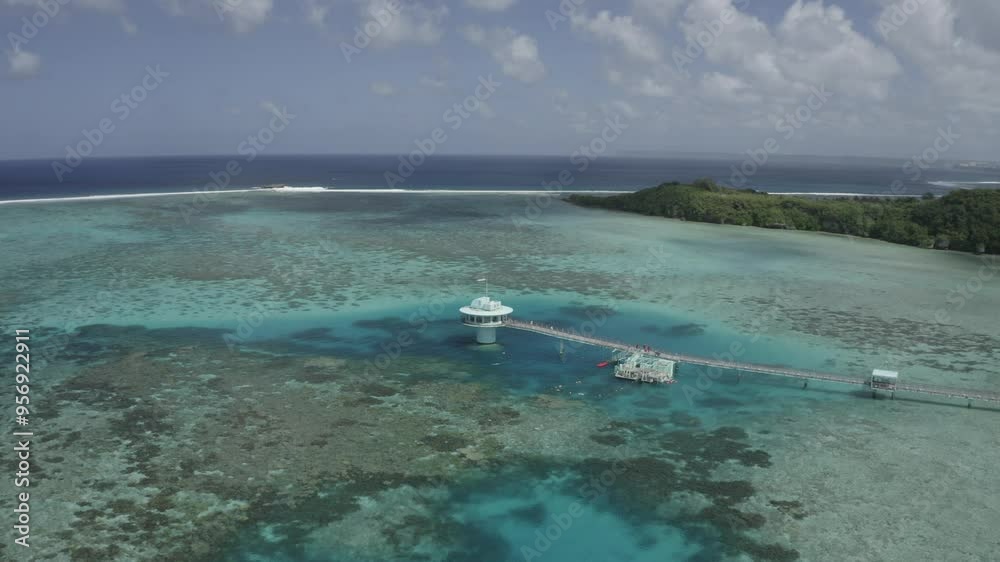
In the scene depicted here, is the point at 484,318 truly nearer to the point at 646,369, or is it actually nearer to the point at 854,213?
the point at 646,369

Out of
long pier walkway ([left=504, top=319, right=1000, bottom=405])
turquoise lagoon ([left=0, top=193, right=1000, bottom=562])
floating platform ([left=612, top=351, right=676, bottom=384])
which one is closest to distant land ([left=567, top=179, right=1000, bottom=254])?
turquoise lagoon ([left=0, top=193, right=1000, bottom=562])

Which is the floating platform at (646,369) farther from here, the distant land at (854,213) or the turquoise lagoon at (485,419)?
the distant land at (854,213)

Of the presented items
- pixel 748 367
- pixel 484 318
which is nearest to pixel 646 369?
pixel 748 367

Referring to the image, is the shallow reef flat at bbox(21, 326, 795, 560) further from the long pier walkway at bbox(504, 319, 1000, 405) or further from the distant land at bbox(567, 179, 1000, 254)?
the distant land at bbox(567, 179, 1000, 254)

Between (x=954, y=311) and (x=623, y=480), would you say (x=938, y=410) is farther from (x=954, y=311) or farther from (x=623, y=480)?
(x=954, y=311)

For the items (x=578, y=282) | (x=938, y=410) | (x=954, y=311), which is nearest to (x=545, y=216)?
(x=578, y=282)

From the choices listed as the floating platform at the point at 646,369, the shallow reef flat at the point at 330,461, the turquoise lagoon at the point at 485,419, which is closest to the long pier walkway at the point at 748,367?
Result: the turquoise lagoon at the point at 485,419
